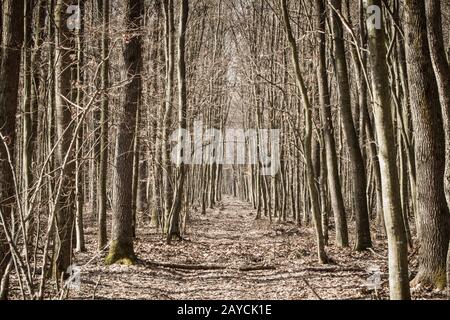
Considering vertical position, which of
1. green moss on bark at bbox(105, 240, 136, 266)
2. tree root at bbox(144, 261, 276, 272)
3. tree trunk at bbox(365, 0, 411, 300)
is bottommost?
tree root at bbox(144, 261, 276, 272)

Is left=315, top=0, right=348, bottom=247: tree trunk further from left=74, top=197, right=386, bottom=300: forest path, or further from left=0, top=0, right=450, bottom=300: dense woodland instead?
left=74, top=197, right=386, bottom=300: forest path

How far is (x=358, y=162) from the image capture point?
1253cm

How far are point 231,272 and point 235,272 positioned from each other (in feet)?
0.30

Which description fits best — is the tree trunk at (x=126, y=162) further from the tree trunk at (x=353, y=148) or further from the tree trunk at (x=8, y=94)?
the tree trunk at (x=353, y=148)

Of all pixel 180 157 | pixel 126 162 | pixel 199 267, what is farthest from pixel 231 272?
pixel 180 157

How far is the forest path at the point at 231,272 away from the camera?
7.94 meters

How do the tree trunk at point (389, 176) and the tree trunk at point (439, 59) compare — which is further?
the tree trunk at point (439, 59)

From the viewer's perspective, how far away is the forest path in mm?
7945

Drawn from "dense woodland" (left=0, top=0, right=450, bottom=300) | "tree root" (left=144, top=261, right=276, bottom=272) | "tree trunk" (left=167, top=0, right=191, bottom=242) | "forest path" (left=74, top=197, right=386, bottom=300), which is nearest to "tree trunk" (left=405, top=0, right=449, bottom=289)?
"dense woodland" (left=0, top=0, right=450, bottom=300)

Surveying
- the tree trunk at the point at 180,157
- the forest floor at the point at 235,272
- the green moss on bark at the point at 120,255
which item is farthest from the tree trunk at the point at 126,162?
the tree trunk at the point at 180,157
